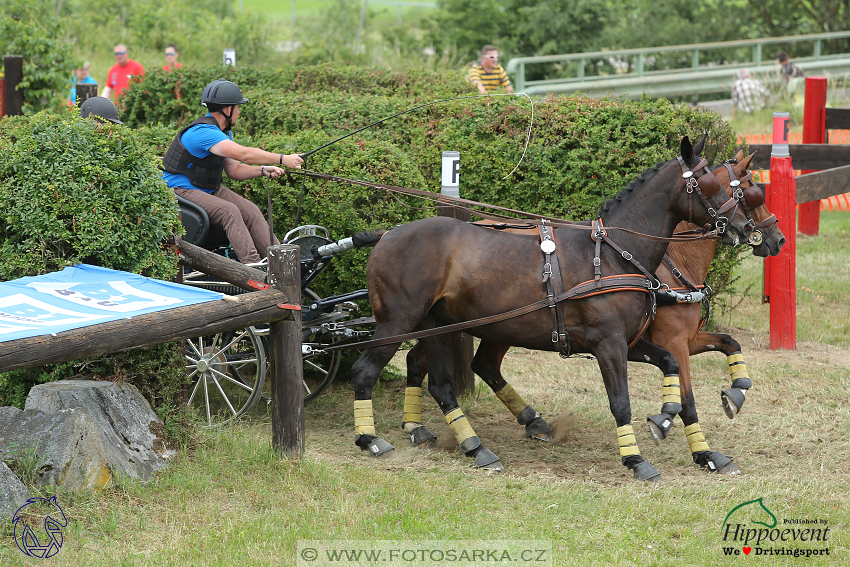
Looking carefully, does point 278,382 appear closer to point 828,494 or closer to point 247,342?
point 247,342

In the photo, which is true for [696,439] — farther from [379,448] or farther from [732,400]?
[379,448]

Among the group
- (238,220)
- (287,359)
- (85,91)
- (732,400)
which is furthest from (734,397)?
(85,91)

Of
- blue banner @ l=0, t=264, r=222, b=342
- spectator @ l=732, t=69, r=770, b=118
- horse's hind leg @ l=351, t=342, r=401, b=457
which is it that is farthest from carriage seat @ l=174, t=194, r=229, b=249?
spectator @ l=732, t=69, r=770, b=118

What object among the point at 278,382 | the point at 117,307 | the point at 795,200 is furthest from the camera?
the point at 795,200

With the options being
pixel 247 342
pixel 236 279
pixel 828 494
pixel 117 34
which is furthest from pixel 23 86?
pixel 117 34

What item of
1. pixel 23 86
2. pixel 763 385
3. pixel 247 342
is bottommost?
pixel 763 385

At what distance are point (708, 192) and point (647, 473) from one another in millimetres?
1818

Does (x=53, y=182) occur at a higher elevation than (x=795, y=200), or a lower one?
higher

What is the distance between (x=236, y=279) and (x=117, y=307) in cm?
106

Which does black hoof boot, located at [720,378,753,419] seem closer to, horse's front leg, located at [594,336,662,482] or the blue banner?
horse's front leg, located at [594,336,662,482]

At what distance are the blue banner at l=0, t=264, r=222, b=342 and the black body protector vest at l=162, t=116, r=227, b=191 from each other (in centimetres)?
176

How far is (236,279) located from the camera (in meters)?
5.47

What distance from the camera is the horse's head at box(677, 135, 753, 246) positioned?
5.55 m

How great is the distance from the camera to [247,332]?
6.26 meters
